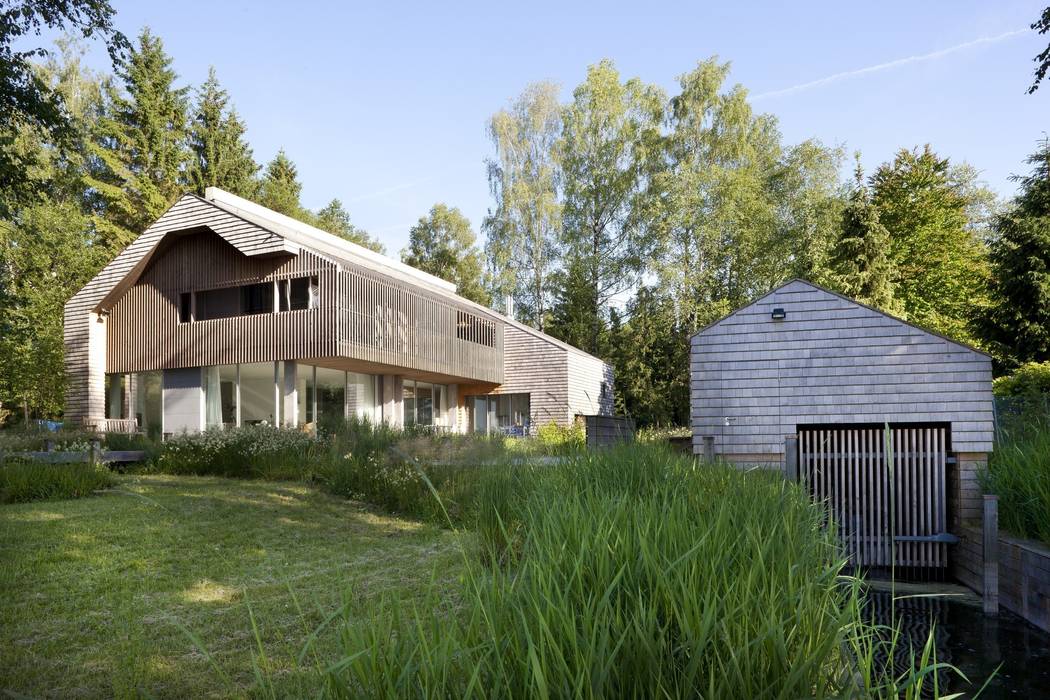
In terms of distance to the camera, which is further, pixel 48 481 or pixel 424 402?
pixel 424 402

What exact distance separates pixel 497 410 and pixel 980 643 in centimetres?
2066

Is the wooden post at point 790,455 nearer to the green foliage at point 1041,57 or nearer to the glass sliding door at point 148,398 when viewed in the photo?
the green foliage at point 1041,57

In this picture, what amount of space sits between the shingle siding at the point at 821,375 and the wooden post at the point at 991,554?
2.23 metres

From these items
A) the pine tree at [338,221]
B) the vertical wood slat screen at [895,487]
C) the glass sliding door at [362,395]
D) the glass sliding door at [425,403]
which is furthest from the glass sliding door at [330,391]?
the pine tree at [338,221]

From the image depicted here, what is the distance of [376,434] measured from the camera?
38.8 ft

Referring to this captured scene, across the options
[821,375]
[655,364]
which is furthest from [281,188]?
[821,375]

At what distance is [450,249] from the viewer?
125 ft

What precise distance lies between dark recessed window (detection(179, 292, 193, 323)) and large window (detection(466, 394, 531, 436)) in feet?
33.0

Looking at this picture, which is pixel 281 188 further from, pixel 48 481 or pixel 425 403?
pixel 48 481

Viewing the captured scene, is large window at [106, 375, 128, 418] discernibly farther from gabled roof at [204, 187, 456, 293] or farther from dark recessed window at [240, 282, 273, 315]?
gabled roof at [204, 187, 456, 293]

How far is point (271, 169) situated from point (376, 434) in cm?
3148

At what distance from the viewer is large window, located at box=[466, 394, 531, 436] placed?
86.3ft

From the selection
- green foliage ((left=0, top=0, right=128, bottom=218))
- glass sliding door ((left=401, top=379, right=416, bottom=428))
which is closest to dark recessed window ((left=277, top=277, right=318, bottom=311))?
glass sliding door ((left=401, top=379, right=416, bottom=428))

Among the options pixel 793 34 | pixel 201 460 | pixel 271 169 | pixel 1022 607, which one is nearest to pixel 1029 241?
pixel 793 34
